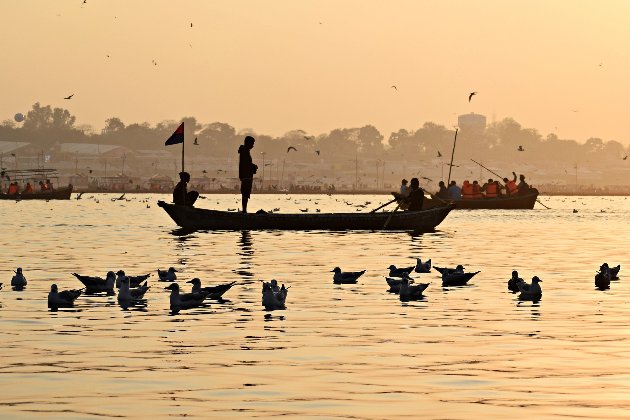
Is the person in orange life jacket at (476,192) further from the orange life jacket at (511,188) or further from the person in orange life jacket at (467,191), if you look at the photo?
the orange life jacket at (511,188)

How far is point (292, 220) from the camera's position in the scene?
5638 cm

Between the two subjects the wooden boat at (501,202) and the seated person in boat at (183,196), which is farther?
the wooden boat at (501,202)

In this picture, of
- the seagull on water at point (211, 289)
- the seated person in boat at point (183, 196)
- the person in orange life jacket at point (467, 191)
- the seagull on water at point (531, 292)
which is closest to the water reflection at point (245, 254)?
the seated person in boat at point (183, 196)

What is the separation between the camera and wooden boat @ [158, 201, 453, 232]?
55.9 m

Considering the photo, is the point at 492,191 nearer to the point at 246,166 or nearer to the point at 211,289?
the point at 246,166

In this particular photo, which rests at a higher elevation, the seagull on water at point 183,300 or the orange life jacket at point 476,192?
the orange life jacket at point 476,192

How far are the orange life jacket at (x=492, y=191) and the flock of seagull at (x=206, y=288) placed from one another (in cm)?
6187

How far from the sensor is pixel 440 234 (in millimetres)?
59969

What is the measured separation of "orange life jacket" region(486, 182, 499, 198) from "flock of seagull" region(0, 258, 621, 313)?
203 ft

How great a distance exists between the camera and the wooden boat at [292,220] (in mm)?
55938

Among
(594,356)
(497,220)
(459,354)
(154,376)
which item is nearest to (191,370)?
(154,376)

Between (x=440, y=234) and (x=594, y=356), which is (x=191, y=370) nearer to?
(x=594, y=356)

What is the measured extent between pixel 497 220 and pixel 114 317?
59.9 m

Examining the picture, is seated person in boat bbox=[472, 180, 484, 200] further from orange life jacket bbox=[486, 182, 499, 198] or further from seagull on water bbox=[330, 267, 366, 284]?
seagull on water bbox=[330, 267, 366, 284]
